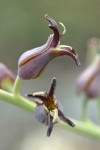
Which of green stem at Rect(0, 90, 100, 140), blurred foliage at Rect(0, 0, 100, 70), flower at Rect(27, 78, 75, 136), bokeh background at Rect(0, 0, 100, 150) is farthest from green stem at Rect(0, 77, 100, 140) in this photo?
blurred foliage at Rect(0, 0, 100, 70)

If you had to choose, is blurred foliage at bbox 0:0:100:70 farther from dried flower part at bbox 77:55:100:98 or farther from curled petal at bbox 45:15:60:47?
curled petal at bbox 45:15:60:47

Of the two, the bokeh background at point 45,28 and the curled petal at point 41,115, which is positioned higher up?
the curled petal at point 41,115

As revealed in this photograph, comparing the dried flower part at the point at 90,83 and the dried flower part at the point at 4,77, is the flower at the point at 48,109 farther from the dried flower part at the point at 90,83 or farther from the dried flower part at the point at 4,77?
the dried flower part at the point at 90,83

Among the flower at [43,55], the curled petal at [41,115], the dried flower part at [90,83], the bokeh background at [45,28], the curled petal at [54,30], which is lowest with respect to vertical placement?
the bokeh background at [45,28]

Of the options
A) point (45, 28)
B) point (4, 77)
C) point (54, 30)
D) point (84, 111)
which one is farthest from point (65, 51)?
point (45, 28)

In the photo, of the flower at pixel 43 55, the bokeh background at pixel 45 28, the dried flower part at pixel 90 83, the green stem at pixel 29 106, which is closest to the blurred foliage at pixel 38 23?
the bokeh background at pixel 45 28

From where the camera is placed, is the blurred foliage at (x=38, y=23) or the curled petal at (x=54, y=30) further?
the blurred foliage at (x=38, y=23)
